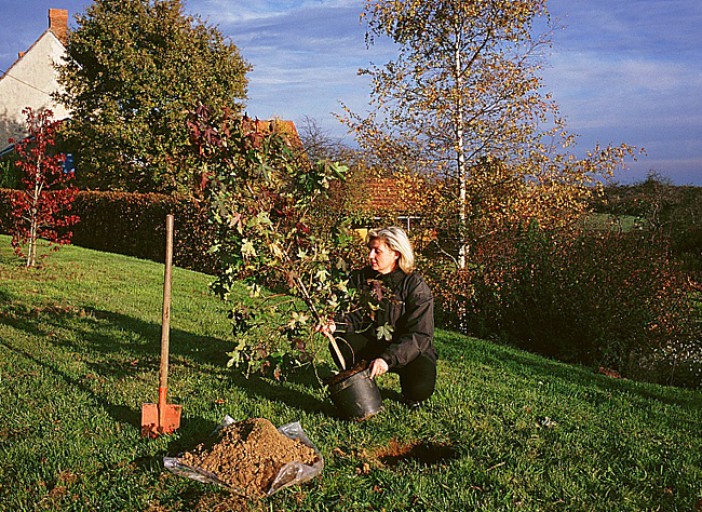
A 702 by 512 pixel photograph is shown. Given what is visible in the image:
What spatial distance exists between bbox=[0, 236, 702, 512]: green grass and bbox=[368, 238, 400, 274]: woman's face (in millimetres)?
964

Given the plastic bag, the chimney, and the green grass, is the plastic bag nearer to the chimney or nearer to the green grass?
the green grass

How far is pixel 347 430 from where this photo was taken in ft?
13.0

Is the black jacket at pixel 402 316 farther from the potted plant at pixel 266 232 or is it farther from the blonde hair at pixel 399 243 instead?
the potted plant at pixel 266 232

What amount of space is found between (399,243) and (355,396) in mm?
1115

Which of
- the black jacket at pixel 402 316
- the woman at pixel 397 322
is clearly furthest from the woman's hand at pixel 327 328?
the black jacket at pixel 402 316

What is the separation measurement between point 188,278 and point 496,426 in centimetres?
784

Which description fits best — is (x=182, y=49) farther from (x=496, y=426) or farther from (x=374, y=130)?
(x=496, y=426)

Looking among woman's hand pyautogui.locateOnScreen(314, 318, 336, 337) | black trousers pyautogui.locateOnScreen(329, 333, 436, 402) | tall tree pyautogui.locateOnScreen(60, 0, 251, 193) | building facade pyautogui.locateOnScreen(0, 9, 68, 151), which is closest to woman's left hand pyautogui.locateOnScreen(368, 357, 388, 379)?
black trousers pyautogui.locateOnScreen(329, 333, 436, 402)

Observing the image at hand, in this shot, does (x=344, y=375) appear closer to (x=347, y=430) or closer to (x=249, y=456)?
(x=347, y=430)

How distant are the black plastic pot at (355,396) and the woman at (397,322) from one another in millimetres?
207

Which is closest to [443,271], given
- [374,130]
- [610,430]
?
[374,130]

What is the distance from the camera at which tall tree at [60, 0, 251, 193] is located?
19891mm

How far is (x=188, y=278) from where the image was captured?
11.0 m

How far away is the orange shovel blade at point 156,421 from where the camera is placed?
149 inches
